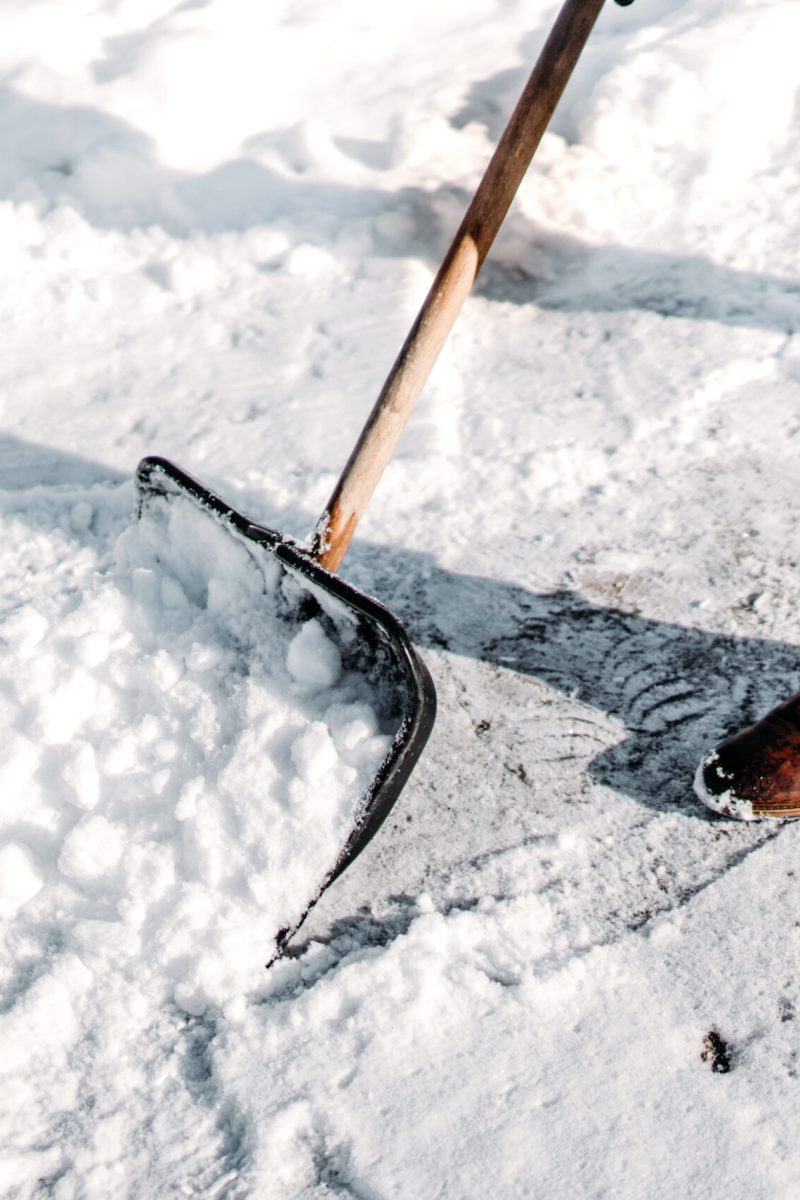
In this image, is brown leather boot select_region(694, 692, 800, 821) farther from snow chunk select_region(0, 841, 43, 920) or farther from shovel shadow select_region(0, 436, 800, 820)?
snow chunk select_region(0, 841, 43, 920)

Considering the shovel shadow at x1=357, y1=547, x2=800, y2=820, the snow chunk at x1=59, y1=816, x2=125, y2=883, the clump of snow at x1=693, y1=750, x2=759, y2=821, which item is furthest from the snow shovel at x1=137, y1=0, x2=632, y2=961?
the clump of snow at x1=693, y1=750, x2=759, y2=821

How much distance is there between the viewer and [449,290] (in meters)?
1.99

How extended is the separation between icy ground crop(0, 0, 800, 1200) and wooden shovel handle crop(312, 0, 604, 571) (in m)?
0.39

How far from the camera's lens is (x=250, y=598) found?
6.11 feet

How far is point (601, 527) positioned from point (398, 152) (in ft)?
5.52

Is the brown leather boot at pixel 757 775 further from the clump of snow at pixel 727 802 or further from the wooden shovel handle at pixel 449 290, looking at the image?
the wooden shovel handle at pixel 449 290

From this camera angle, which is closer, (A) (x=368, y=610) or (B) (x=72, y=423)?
(A) (x=368, y=610)

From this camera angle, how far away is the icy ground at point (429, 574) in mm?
1477

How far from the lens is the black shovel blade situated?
62.9 inches

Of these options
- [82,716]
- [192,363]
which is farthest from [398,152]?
[82,716]

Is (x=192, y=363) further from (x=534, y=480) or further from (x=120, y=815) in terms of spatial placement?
(x=120, y=815)

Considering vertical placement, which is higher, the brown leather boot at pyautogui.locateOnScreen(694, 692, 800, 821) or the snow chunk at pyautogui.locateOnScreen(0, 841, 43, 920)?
the brown leather boot at pyautogui.locateOnScreen(694, 692, 800, 821)

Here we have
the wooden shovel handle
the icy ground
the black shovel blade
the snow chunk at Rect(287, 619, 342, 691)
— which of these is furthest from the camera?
the wooden shovel handle

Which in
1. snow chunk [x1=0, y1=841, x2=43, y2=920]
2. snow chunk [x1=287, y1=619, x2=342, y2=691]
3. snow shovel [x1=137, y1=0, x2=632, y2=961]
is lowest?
snow chunk [x1=0, y1=841, x2=43, y2=920]
